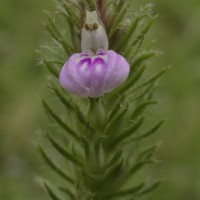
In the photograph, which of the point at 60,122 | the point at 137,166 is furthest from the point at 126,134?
the point at 60,122

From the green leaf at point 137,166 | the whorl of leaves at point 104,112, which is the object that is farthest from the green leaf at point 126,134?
the green leaf at point 137,166

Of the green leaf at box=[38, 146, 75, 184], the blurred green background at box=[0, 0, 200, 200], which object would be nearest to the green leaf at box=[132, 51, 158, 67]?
the green leaf at box=[38, 146, 75, 184]

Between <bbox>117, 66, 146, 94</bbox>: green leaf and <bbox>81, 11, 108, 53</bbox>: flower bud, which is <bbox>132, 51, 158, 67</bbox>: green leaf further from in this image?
<bbox>81, 11, 108, 53</bbox>: flower bud

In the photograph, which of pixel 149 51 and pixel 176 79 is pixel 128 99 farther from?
pixel 176 79

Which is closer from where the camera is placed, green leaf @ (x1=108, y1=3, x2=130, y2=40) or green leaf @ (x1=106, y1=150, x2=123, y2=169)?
green leaf @ (x1=108, y1=3, x2=130, y2=40)

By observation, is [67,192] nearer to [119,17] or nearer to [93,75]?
[93,75]
